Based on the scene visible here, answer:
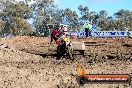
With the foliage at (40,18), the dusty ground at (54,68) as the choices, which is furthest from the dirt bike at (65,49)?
the foliage at (40,18)

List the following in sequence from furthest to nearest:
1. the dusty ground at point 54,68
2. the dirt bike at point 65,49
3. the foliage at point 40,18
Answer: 1. the foliage at point 40,18
2. the dirt bike at point 65,49
3. the dusty ground at point 54,68

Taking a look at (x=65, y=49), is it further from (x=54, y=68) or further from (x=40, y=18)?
(x=40, y=18)

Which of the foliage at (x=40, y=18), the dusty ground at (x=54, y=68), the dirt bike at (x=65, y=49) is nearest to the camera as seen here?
the dusty ground at (x=54, y=68)

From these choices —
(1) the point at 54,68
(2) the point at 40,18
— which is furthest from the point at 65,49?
(2) the point at 40,18

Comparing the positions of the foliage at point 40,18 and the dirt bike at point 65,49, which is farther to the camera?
the foliage at point 40,18

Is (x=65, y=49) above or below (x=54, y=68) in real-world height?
above

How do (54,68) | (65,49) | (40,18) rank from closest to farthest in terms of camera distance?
(54,68) < (65,49) < (40,18)

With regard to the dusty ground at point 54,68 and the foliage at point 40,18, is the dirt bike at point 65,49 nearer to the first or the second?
the dusty ground at point 54,68

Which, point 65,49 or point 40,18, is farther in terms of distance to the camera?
point 40,18

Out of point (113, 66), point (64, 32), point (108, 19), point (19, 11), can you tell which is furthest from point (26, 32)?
point (113, 66)

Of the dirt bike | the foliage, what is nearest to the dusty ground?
the dirt bike

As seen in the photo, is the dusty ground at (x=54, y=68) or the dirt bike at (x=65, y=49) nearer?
the dusty ground at (x=54, y=68)

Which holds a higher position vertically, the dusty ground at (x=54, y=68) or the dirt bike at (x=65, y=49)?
the dirt bike at (x=65, y=49)

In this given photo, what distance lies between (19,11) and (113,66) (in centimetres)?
5412
